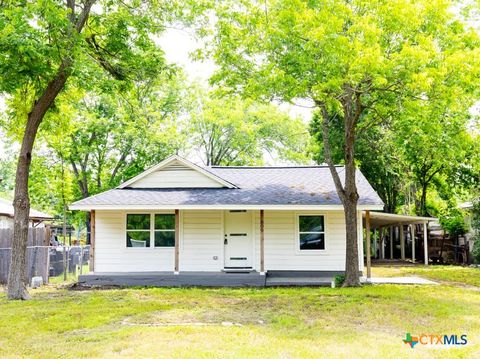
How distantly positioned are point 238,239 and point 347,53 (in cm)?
776

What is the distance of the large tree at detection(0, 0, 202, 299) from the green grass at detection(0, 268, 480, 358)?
3371 mm

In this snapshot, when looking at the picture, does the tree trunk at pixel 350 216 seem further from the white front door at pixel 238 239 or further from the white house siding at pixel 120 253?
the white house siding at pixel 120 253

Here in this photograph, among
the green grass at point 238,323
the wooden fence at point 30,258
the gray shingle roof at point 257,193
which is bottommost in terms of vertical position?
the green grass at point 238,323

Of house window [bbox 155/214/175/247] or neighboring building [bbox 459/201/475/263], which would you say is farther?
neighboring building [bbox 459/201/475/263]

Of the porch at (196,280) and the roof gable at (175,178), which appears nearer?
the porch at (196,280)

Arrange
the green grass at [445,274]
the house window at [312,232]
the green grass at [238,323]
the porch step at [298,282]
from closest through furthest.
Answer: the green grass at [238,323], the porch step at [298,282], the house window at [312,232], the green grass at [445,274]

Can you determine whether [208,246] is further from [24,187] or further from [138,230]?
[24,187]

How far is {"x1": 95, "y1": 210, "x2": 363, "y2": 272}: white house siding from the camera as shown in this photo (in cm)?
1697

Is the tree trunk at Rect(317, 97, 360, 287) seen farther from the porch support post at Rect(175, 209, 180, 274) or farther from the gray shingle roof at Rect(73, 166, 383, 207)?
the porch support post at Rect(175, 209, 180, 274)

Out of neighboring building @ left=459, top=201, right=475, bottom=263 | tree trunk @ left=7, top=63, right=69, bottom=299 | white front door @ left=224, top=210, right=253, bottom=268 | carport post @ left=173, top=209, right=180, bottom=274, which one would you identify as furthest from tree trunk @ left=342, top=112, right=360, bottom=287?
neighboring building @ left=459, top=201, right=475, bottom=263

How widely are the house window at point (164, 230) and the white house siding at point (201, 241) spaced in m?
0.37

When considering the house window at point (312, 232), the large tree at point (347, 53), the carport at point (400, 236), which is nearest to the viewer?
the large tree at point (347, 53)

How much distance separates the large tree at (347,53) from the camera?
40.5ft

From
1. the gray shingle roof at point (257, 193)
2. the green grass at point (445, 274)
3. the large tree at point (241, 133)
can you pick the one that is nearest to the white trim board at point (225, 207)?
the gray shingle roof at point (257, 193)
